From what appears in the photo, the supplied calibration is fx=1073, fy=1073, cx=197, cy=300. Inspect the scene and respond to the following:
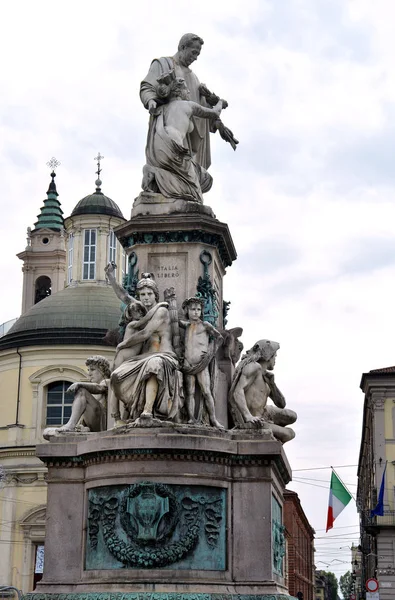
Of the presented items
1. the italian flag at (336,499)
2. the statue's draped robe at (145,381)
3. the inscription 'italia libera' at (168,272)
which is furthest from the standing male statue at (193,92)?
the italian flag at (336,499)

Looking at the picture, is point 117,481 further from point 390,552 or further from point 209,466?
point 390,552

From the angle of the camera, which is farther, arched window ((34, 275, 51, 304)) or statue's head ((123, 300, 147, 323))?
arched window ((34, 275, 51, 304))

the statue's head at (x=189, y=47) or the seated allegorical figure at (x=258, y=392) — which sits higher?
the statue's head at (x=189, y=47)

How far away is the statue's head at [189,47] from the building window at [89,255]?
42297 mm

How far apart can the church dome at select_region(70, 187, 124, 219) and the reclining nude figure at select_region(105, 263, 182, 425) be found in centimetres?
4611

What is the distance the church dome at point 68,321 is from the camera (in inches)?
2093

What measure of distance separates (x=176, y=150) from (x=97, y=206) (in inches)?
1766

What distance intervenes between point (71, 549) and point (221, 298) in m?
5.08

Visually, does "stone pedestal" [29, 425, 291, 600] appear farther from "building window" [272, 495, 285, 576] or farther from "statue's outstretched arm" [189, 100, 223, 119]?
"statue's outstretched arm" [189, 100, 223, 119]

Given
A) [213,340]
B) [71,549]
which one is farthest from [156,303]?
[71,549]

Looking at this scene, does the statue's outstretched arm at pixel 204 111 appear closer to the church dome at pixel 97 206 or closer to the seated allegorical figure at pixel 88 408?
the seated allegorical figure at pixel 88 408

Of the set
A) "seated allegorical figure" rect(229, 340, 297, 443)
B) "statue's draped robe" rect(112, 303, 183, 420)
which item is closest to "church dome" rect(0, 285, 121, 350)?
"seated allegorical figure" rect(229, 340, 297, 443)

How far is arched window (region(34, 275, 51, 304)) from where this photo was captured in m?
A: 77.8

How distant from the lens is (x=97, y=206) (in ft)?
203
